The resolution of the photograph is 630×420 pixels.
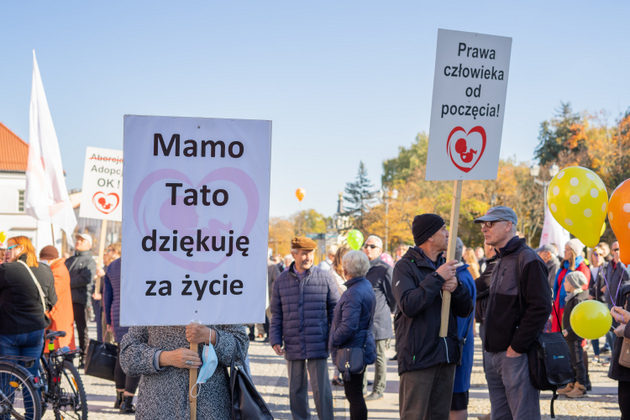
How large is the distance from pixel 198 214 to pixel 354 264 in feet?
12.0

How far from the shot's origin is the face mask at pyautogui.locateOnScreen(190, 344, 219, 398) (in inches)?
143

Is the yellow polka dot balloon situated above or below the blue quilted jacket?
above

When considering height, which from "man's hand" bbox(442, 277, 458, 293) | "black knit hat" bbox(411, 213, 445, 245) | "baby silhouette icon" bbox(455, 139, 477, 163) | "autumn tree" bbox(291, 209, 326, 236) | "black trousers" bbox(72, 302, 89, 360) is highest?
"baby silhouette icon" bbox(455, 139, 477, 163)

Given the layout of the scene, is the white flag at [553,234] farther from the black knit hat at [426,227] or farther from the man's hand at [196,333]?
the man's hand at [196,333]

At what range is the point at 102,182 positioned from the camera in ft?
37.9

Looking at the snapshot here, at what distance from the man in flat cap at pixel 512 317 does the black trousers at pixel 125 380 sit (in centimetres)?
455

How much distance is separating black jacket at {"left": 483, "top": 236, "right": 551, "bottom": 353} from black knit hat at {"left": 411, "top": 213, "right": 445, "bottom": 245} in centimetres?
61

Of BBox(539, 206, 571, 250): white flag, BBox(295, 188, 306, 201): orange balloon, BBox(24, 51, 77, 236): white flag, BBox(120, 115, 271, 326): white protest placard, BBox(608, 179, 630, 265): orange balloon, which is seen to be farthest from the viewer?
BBox(295, 188, 306, 201): orange balloon

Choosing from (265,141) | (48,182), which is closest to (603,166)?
(48,182)

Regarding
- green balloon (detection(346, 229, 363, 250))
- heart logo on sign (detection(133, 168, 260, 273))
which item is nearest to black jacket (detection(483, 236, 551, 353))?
heart logo on sign (detection(133, 168, 260, 273))

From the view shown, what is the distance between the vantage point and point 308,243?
7609mm

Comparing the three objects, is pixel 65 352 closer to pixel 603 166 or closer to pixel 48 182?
pixel 48 182

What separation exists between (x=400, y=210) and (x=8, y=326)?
57.8 m

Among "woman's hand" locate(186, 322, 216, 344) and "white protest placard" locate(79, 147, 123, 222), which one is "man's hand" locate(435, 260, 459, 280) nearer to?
"woman's hand" locate(186, 322, 216, 344)
